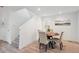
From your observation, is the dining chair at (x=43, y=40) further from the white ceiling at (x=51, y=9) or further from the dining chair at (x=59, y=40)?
the white ceiling at (x=51, y=9)

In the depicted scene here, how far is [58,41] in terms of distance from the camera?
2201mm

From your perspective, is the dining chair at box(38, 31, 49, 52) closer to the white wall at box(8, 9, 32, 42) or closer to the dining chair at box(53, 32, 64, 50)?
the dining chair at box(53, 32, 64, 50)

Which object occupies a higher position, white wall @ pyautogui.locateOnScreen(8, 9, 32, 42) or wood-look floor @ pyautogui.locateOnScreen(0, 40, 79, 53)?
white wall @ pyautogui.locateOnScreen(8, 9, 32, 42)

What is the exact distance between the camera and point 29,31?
220cm

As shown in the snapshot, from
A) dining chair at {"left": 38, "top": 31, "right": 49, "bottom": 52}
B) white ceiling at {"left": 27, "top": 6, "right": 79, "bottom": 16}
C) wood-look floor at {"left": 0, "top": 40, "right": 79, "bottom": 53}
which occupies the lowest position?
wood-look floor at {"left": 0, "top": 40, "right": 79, "bottom": 53}

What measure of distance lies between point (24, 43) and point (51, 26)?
54 cm

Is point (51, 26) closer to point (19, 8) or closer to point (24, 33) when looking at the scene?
point (24, 33)

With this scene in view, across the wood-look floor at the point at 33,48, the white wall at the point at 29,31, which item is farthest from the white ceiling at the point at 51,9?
the wood-look floor at the point at 33,48

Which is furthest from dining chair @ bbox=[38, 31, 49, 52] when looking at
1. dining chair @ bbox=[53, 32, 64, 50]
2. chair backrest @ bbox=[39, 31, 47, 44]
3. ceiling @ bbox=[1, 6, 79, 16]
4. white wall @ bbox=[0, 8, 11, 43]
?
white wall @ bbox=[0, 8, 11, 43]

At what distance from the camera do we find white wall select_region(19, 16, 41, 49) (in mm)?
2188

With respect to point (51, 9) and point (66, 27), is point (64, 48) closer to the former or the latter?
point (66, 27)

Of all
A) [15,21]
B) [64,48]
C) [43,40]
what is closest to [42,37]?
[43,40]

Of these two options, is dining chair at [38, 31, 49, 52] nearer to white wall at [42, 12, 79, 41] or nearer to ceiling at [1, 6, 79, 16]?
white wall at [42, 12, 79, 41]

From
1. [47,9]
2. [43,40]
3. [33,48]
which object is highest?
[47,9]
